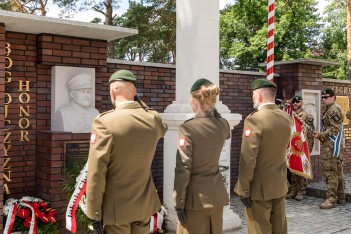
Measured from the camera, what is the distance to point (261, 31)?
22.2 meters

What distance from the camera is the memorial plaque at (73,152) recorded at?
16.1 ft

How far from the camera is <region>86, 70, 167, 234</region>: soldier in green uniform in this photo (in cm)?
288

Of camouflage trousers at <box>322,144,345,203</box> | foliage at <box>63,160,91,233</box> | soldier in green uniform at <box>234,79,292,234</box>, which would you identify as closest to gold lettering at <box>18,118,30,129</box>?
foliage at <box>63,160,91,233</box>

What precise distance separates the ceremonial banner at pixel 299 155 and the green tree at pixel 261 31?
15.7m

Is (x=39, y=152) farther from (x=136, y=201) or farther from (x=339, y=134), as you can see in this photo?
(x=339, y=134)

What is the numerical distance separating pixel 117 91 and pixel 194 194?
3.34 feet

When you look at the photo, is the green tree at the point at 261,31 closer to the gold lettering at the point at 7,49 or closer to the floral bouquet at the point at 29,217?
the gold lettering at the point at 7,49

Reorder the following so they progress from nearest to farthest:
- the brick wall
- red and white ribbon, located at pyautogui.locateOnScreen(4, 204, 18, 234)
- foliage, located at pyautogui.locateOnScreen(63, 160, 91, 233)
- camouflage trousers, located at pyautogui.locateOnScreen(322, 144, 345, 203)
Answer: red and white ribbon, located at pyautogui.locateOnScreen(4, 204, 18, 234), foliage, located at pyautogui.locateOnScreen(63, 160, 91, 233), the brick wall, camouflage trousers, located at pyautogui.locateOnScreen(322, 144, 345, 203)

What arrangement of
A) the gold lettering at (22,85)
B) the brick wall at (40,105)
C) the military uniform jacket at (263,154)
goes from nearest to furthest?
1. the military uniform jacket at (263,154)
2. the brick wall at (40,105)
3. the gold lettering at (22,85)

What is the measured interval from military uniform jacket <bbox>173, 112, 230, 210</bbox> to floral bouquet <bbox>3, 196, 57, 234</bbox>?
5.82ft

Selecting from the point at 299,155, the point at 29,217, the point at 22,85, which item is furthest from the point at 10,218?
the point at 299,155

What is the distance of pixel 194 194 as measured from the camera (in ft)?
11.3

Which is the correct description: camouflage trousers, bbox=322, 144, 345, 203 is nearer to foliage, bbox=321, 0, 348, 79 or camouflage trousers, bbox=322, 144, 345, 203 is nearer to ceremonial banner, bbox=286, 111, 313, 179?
ceremonial banner, bbox=286, 111, 313, 179

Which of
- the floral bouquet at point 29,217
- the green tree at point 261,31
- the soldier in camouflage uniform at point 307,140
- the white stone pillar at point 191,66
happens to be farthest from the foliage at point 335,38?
the floral bouquet at point 29,217
